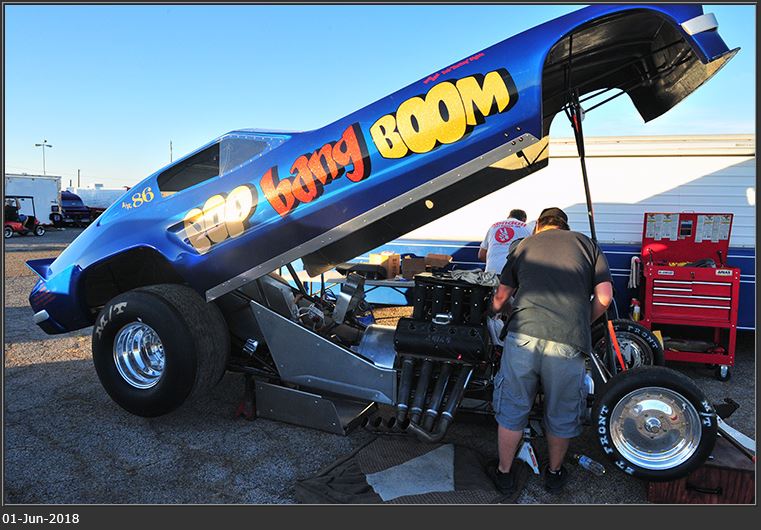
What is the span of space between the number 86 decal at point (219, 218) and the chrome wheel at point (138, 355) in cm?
86

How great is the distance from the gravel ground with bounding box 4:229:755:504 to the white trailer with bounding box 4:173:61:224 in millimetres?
24692

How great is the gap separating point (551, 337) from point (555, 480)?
0.93m

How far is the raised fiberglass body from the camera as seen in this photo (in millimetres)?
3018

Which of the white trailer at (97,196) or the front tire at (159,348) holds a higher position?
the white trailer at (97,196)

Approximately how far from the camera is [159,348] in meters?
3.87

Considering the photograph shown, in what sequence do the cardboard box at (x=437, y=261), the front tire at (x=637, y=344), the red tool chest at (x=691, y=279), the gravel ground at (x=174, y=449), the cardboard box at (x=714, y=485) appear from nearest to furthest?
the cardboard box at (x=714, y=485)
the gravel ground at (x=174, y=449)
the front tire at (x=637, y=344)
the red tool chest at (x=691, y=279)
the cardboard box at (x=437, y=261)

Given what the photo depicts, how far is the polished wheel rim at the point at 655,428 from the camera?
2.90m

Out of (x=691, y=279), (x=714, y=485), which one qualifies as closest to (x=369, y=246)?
(x=714, y=485)

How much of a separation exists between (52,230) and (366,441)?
99.9 feet

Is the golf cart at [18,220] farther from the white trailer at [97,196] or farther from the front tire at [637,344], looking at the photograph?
the front tire at [637,344]

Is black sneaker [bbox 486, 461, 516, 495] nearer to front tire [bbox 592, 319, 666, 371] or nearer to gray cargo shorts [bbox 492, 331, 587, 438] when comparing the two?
gray cargo shorts [bbox 492, 331, 587, 438]

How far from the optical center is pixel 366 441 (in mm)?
3619

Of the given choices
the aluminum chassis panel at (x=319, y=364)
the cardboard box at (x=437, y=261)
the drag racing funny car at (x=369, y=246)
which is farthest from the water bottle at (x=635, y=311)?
the aluminum chassis panel at (x=319, y=364)

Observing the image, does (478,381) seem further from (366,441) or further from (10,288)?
(10,288)
